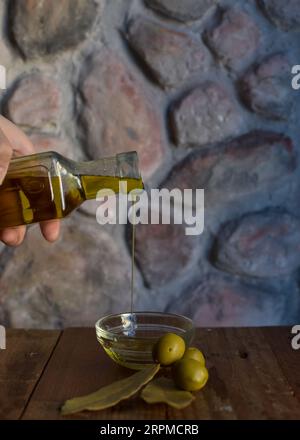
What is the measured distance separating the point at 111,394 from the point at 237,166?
800 mm

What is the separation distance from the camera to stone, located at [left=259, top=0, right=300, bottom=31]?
1530 mm

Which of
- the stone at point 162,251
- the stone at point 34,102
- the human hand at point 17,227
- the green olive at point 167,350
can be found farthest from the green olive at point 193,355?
the stone at point 34,102

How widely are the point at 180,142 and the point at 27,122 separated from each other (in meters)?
0.33

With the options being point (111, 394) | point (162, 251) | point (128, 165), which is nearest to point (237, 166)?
point (162, 251)

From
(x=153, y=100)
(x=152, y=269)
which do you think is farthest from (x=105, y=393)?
(x=153, y=100)

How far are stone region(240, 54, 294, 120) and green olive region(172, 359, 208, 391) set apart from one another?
80cm

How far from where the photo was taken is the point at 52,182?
3.39 feet

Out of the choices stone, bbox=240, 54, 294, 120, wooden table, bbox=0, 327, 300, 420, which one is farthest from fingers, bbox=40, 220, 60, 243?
stone, bbox=240, 54, 294, 120

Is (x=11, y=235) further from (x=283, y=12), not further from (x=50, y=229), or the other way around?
(x=283, y=12)

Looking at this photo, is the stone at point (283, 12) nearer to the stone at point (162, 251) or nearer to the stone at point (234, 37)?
the stone at point (234, 37)

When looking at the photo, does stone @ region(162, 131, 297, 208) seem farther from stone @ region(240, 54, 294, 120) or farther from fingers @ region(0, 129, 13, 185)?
fingers @ region(0, 129, 13, 185)

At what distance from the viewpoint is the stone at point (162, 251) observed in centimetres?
157

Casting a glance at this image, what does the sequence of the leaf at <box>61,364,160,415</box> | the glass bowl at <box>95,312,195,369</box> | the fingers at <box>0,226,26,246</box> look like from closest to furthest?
1. the leaf at <box>61,364,160,415</box>
2. the glass bowl at <box>95,312,195,369</box>
3. the fingers at <box>0,226,26,246</box>

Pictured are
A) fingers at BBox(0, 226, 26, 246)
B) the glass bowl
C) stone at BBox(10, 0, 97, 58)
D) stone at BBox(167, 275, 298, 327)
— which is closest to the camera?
the glass bowl
